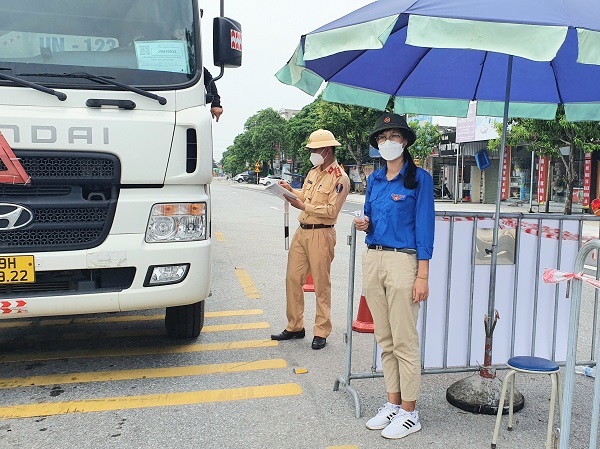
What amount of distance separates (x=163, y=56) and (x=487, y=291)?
2.95 metres

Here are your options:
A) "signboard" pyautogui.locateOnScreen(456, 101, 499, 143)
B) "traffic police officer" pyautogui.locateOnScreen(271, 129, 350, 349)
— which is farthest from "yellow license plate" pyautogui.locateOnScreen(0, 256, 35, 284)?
Result: "signboard" pyautogui.locateOnScreen(456, 101, 499, 143)

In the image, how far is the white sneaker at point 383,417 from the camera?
340 centimetres

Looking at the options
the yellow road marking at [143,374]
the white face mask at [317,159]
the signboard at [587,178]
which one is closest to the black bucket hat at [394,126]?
the white face mask at [317,159]

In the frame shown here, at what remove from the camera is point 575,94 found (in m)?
4.38

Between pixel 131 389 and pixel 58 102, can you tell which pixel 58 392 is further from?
pixel 58 102

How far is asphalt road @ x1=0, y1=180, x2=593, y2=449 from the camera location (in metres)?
3.31

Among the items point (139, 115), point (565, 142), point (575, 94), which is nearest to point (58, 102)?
point (139, 115)

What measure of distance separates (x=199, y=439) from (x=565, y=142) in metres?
19.9

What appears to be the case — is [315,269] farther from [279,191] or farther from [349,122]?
[349,122]

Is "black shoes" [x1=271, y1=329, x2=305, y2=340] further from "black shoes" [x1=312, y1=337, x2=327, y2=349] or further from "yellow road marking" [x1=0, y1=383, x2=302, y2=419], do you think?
"yellow road marking" [x1=0, y1=383, x2=302, y2=419]

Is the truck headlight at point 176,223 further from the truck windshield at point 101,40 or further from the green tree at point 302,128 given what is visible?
the green tree at point 302,128

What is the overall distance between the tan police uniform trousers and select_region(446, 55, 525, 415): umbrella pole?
4.45ft

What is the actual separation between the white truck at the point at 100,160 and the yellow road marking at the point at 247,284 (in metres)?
2.99

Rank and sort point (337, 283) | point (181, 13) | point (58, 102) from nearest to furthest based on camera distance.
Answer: point (58, 102), point (181, 13), point (337, 283)
